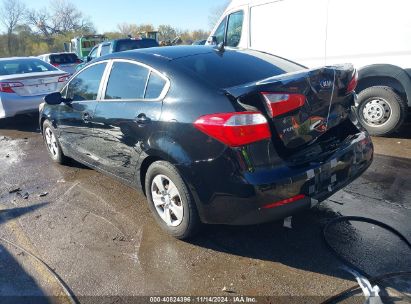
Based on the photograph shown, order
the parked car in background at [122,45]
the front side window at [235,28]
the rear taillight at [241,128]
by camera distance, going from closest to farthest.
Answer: the rear taillight at [241,128], the front side window at [235,28], the parked car in background at [122,45]

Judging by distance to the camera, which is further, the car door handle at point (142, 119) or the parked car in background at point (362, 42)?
the parked car in background at point (362, 42)

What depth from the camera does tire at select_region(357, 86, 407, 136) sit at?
5730 millimetres

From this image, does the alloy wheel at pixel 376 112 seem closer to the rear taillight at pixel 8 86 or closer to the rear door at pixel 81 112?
the rear door at pixel 81 112

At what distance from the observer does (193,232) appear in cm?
324

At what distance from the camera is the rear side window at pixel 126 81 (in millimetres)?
3561

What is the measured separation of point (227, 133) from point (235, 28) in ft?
17.9

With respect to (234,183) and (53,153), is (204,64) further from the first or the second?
(53,153)

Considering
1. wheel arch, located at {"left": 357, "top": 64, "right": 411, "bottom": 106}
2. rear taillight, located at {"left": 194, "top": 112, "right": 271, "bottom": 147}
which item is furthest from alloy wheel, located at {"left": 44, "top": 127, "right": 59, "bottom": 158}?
wheel arch, located at {"left": 357, "top": 64, "right": 411, "bottom": 106}

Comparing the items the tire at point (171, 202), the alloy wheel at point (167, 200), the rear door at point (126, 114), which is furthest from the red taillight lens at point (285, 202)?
the rear door at point (126, 114)

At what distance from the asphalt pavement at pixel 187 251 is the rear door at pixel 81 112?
60 centimetres

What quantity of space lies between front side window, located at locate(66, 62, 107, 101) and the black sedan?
1.07ft

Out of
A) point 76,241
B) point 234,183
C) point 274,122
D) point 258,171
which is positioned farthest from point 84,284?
point 274,122

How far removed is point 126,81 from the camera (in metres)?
3.79

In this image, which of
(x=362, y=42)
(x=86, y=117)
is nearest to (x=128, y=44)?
(x=362, y=42)
